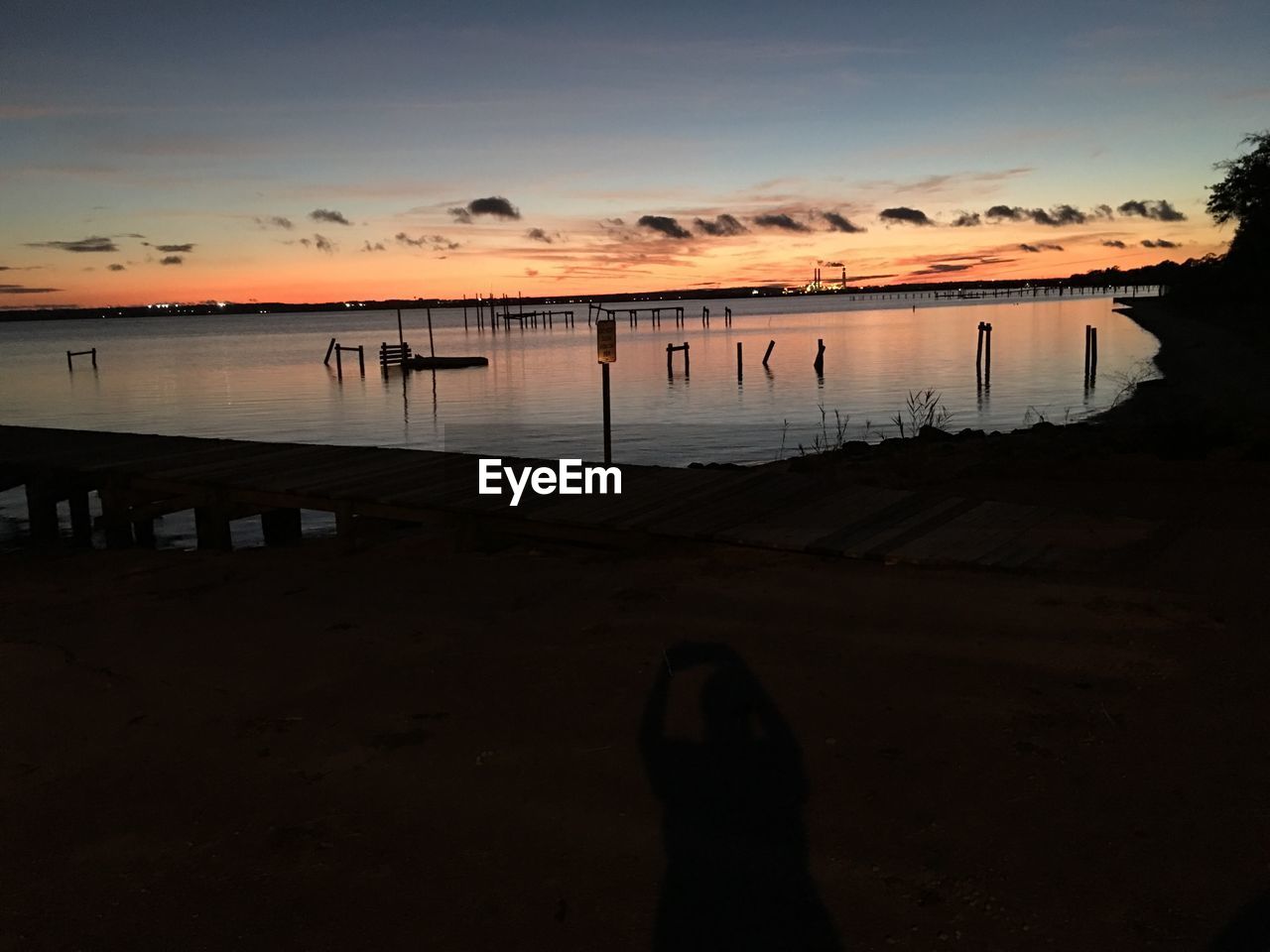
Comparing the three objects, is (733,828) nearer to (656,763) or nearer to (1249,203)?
(656,763)

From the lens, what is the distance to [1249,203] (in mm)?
40688

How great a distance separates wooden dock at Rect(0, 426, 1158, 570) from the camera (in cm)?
738

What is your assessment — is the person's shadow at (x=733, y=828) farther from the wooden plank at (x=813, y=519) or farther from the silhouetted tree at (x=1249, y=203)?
the silhouetted tree at (x=1249, y=203)

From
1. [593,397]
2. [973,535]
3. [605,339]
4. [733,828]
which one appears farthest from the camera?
[593,397]

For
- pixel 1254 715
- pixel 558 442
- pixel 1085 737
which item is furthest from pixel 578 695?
pixel 558 442

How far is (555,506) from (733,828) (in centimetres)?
557

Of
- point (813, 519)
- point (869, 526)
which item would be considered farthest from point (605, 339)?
point (869, 526)

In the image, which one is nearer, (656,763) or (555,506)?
(656,763)

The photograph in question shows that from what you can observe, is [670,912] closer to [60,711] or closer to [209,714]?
[209,714]

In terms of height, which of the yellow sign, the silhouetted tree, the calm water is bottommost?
the calm water

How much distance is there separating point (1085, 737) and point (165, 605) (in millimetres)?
6661

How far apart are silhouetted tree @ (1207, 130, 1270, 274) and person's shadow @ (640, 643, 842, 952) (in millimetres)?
45361

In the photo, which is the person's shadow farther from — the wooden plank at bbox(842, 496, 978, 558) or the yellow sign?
the yellow sign

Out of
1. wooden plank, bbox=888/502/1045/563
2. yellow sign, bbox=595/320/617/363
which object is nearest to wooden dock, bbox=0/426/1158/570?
wooden plank, bbox=888/502/1045/563
